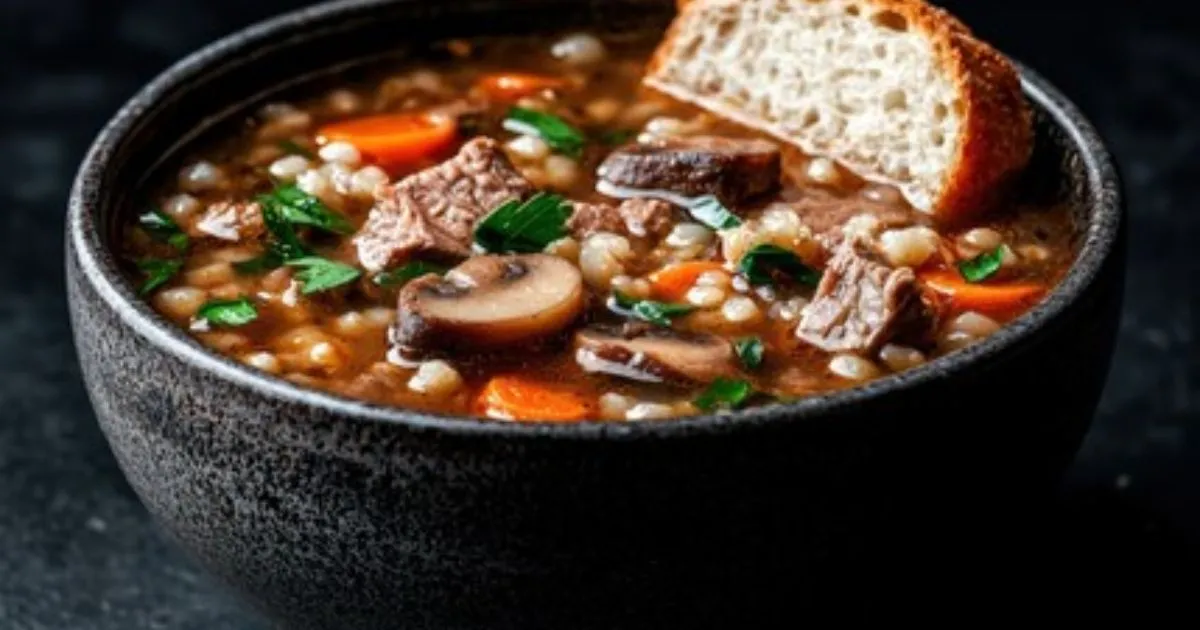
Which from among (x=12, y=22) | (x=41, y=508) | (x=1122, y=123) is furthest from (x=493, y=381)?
(x=12, y=22)

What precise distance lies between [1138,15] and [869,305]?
2.95 metres

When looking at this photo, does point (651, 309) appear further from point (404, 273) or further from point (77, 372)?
point (77, 372)

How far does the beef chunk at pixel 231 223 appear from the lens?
3973 millimetres

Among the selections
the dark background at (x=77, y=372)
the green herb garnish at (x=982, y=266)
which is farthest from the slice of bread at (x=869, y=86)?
the dark background at (x=77, y=372)

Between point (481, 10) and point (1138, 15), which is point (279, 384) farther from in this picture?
point (1138, 15)

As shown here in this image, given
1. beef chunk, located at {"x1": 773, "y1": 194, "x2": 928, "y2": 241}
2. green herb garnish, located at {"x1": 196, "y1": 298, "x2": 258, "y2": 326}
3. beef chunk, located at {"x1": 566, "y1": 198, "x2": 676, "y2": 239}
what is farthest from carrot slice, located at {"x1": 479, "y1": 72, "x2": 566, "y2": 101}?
green herb garnish, located at {"x1": 196, "y1": 298, "x2": 258, "y2": 326}

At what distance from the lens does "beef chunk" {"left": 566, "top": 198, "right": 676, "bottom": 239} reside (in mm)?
3928

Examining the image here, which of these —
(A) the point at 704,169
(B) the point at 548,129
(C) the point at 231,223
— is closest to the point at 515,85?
(B) the point at 548,129

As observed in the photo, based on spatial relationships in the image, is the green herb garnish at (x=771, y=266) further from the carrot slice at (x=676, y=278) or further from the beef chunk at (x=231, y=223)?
the beef chunk at (x=231, y=223)

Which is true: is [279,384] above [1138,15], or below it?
above

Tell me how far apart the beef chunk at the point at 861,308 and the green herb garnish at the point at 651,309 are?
18 centimetres

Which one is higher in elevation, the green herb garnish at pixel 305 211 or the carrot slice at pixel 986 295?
the carrot slice at pixel 986 295

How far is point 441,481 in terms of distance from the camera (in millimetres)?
3254

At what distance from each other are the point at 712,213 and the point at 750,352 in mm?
458
